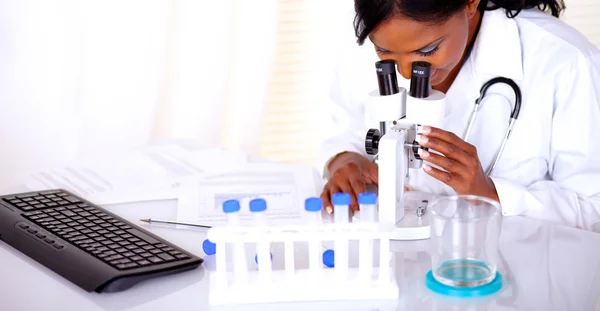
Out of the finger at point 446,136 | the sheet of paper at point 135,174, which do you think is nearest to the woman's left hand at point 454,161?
the finger at point 446,136

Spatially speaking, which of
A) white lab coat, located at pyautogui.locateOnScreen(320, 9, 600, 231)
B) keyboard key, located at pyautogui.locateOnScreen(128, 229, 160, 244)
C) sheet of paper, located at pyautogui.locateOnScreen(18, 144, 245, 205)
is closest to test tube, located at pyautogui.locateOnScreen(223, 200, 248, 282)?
keyboard key, located at pyautogui.locateOnScreen(128, 229, 160, 244)

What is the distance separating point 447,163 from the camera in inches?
58.3

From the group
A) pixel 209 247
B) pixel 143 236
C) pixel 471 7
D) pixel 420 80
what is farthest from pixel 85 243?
pixel 471 7

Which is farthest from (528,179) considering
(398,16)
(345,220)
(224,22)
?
(224,22)

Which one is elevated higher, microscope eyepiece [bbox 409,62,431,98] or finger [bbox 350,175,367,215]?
microscope eyepiece [bbox 409,62,431,98]

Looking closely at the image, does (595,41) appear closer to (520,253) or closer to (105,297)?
(520,253)

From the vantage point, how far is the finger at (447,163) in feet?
4.72

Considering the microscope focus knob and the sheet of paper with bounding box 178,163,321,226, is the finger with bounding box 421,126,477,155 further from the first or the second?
the sheet of paper with bounding box 178,163,321,226

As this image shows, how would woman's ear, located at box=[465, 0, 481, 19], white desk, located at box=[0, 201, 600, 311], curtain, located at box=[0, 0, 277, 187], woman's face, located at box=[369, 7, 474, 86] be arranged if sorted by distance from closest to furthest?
white desk, located at box=[0, 201, 600, 311], woman's face, located at box=[369, 7, 474, 86], woman's ear, located at box=[465, 0, 481, 19], curtain, located at box=[0, 0, 277, 187]

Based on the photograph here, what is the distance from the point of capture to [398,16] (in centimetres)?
153

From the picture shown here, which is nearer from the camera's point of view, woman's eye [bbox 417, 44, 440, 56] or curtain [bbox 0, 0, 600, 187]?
woman's eye [bbox 417, 44, 440, 56]

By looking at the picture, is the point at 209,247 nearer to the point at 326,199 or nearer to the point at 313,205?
the point at 313,205

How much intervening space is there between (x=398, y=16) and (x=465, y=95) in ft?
1.13

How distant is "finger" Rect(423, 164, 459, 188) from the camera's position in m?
1.46
